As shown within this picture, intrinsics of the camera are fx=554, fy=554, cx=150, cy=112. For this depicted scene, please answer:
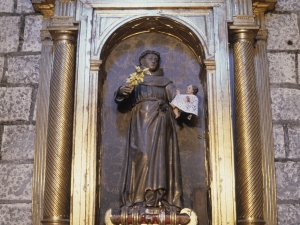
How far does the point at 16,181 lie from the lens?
4402 mm

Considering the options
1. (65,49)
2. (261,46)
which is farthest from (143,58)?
(261,46)

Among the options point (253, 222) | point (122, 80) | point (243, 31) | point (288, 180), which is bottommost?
point (253, 222)

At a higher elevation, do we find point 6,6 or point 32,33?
point 6,6

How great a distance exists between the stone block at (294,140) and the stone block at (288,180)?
74 millimetres

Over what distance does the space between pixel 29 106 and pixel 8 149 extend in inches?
15.6

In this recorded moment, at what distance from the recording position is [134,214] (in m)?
4.09

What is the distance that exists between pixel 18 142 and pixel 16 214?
0.59 metres

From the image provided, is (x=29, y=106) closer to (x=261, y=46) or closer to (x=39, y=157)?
(x=39, y=157)

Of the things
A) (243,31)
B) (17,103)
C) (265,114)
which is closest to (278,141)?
(265,114)

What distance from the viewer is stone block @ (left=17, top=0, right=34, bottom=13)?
4.93 meters

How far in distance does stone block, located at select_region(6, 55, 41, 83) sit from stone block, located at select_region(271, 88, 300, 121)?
6.57 feet

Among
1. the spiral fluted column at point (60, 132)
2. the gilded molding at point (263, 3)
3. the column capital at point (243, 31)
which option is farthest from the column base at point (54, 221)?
the gilded molding at point (263, 3)

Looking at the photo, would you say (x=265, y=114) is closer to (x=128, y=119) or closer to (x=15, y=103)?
(x=128, y=119)

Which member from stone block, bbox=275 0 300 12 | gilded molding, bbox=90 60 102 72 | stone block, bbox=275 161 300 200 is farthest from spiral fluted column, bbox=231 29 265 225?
gilded molding, bbox=90 60 102 72
